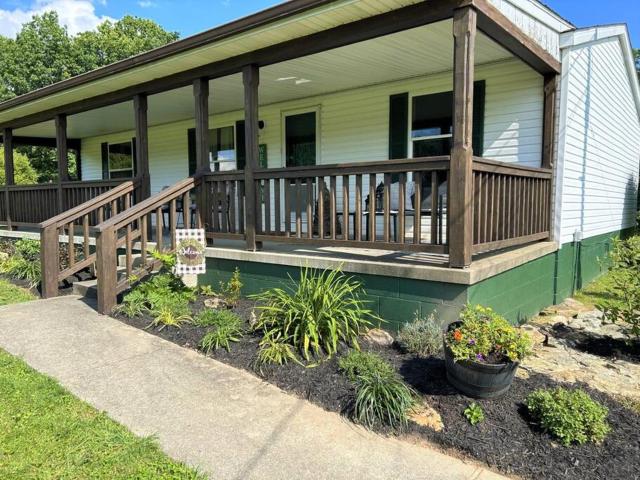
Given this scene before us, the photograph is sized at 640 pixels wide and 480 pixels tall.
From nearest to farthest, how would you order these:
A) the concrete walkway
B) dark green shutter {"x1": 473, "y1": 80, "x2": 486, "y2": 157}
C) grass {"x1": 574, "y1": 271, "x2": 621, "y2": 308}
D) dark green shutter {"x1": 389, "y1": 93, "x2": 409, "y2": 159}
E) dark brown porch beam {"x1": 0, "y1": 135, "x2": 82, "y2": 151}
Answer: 1. the concrete walkway
2. dark green shutter {"x1": 473, "y1": 80, "x2": 486, "y2": 157}
3. grass {"x1": 574, "y1": 271, "x2": 621, "y2": 308}
4. dark green shutter {"x1": 389, "y1": 93, "x2": 409, "y2": 159}
5. dark brown porch beam {"x1": 0, "y1": 135, "x2": 82, "y2": 151}

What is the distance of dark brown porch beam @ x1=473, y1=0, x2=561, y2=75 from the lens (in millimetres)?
4098

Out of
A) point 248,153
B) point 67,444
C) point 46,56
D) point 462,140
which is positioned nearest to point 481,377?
point 462,140

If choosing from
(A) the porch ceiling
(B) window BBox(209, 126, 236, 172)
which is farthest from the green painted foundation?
(B) window BBox(209, 126, 236, 172)

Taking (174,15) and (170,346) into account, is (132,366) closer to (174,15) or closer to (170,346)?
(170,346)

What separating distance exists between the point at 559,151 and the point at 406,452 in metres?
4.55

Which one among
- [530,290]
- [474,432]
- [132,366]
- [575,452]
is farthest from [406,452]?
[530,290]

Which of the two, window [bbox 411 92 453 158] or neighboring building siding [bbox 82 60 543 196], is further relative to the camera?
window [bbox 411 92 453 158]

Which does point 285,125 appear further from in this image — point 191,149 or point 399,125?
point 191,149

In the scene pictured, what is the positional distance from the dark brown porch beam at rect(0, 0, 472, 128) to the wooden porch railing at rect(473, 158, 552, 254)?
1.35 m

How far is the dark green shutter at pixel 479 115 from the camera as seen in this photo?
6.37 meters

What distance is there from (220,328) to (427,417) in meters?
2.08

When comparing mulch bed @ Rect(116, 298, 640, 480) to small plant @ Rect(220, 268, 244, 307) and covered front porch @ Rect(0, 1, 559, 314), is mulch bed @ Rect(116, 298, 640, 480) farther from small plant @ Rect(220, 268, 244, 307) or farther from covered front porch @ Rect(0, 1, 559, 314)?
small plant @ Rect(220, 268, 244, 307)

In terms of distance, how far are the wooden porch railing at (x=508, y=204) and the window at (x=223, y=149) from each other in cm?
584

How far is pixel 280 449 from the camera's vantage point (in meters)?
2.72
